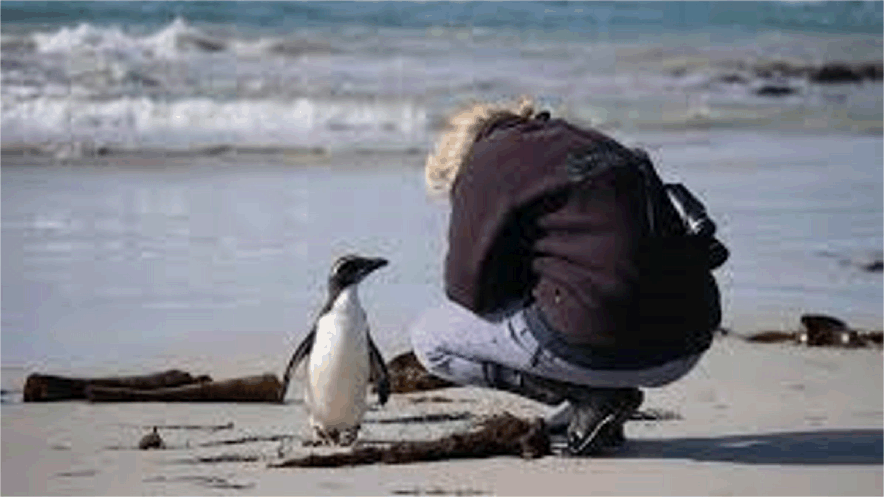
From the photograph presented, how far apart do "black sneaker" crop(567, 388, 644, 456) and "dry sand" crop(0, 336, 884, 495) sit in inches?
2.0

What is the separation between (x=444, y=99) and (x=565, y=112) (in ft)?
4.82

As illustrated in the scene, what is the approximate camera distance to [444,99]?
20078 millimetres

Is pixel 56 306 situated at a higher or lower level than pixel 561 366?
lower

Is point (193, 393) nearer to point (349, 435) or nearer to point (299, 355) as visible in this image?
point (299, 355)

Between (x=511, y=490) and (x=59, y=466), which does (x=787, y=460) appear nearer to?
(x=511, y=490)

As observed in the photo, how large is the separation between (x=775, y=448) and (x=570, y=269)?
80 cm

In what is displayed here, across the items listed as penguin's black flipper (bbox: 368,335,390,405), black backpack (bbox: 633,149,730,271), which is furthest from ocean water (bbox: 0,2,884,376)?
black backpack (bbox: 633,149,730,271)

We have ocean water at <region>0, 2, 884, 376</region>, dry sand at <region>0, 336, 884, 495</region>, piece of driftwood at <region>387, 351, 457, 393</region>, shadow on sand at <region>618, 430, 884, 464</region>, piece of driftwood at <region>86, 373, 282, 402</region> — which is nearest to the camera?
dry sand at <region>0, 336, 884, 495</region>

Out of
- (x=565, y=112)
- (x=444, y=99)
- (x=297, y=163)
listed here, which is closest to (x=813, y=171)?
(x=297, y=163)

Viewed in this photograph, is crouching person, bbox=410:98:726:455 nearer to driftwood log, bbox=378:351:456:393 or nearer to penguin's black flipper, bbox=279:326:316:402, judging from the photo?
penguin's black flipper, bbox=279:326:316:402

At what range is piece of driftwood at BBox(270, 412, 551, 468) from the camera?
17.3 ft

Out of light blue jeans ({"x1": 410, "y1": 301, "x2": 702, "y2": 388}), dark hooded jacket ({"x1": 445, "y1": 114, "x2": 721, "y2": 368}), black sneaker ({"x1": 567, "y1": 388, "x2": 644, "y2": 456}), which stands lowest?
black sneaker ({"x1": 567, "y1": 388, "x2": 644, "y2": 456})

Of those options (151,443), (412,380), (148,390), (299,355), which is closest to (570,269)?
(299,355)

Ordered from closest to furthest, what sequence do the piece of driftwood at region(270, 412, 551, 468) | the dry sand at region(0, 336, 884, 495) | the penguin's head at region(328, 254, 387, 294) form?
1. the dry sand at region(0, 336, 884, 495)
2. the piece of driftwood at region(270, 412, 551, 468)
3. the penguin's head at region(328, 254, 387, 294)
